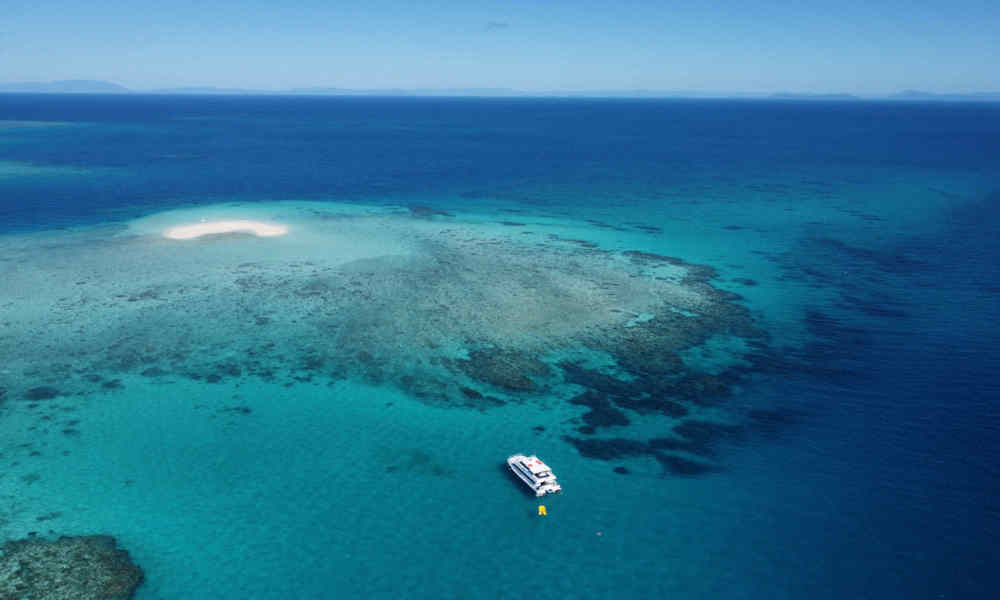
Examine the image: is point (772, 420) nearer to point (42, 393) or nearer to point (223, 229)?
point (42, 393)

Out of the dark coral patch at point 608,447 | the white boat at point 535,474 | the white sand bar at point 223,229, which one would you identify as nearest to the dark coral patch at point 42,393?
the white boat at point 535,474

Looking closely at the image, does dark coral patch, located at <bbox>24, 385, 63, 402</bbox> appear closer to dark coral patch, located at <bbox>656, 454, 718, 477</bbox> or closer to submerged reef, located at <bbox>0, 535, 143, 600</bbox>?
submerged reef, located at <bbox>0, 535, 143, 600</bbox>

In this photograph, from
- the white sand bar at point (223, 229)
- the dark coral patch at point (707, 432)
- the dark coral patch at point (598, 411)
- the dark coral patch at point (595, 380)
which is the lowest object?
the dark coral patch at point (707, 432)

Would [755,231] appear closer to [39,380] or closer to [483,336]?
[483,336]

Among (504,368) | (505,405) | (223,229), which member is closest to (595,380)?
(504,368)

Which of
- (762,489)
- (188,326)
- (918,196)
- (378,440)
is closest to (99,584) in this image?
(378,440)

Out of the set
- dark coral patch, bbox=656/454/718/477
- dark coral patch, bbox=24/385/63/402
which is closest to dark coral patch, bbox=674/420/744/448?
dark coral patch, bbox=656/454/718/477

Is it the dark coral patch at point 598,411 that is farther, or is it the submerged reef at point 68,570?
the dark coral patch at point 598,411

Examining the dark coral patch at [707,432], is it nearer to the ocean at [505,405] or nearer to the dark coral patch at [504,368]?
the ocean at [505,405]
